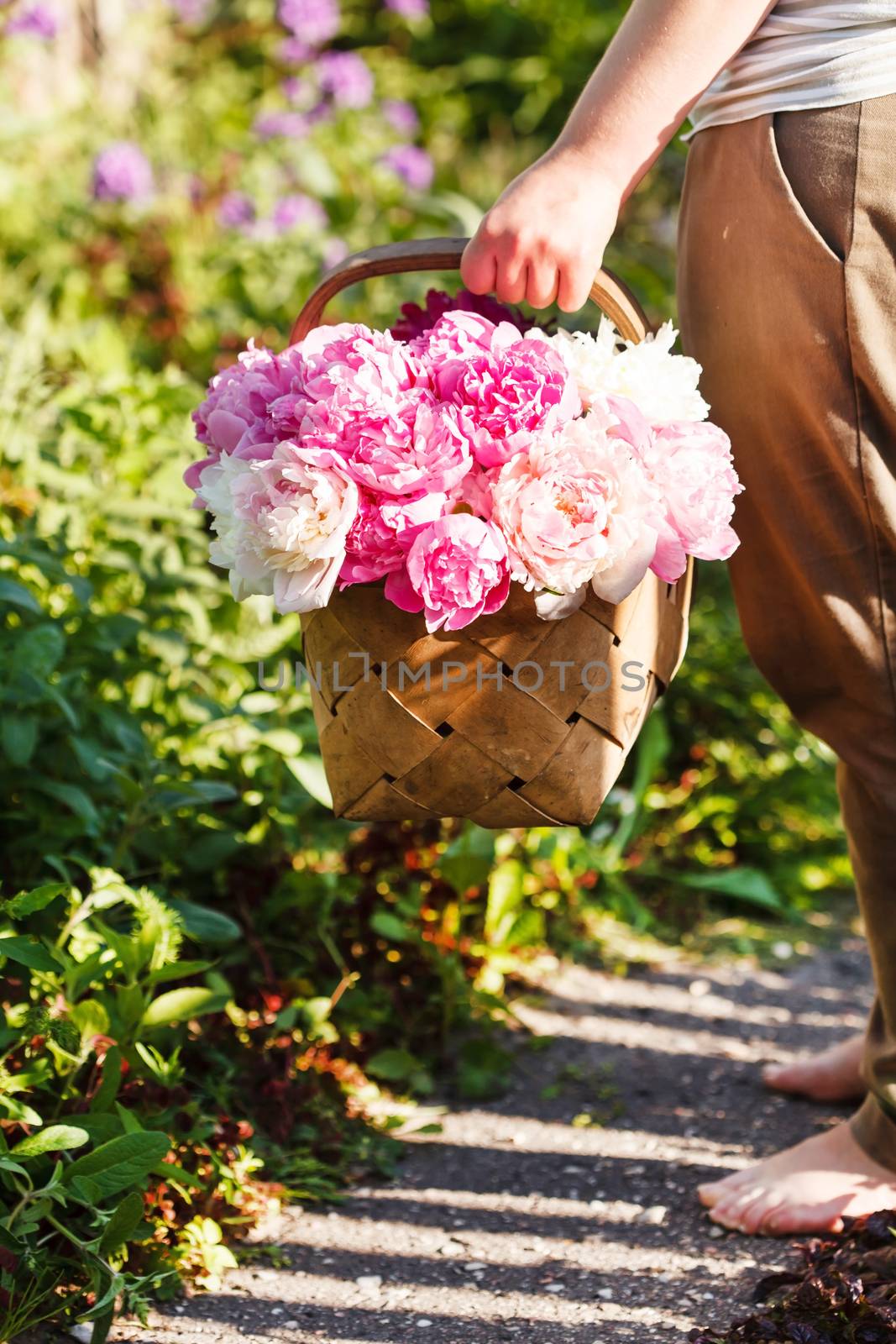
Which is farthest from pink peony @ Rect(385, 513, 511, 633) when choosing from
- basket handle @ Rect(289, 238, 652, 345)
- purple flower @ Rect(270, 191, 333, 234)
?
purple flower @ Rect(270, 191, 333, 234)

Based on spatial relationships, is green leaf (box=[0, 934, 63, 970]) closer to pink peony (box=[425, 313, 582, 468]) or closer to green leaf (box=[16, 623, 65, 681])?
green leaf (box=[16, 623, 65, 681])

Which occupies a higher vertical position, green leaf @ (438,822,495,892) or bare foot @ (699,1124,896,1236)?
green leaf @ (438,822,495,892)

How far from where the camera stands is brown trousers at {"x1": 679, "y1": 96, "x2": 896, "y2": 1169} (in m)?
1.32

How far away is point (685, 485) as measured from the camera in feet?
4.03

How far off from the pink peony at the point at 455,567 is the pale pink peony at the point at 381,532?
1cm

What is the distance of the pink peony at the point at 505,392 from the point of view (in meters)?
1.19

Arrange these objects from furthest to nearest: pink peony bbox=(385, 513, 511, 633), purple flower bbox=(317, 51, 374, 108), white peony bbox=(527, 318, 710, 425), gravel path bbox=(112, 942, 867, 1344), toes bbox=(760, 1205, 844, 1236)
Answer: purple flower bbox=(317, 51, 374, 108) < toes bbox=(760, 1205, 844, 1236) < gravel path bbox=(112, 942, 867, 1344) < white peony bbox=(527, 318, 710, 425) < pink peony bbox=(385, 513, 511, 633)

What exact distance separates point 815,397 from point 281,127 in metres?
3.15

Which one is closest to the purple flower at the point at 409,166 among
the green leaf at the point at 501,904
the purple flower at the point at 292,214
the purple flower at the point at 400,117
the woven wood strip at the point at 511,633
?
the purple flower at the point at 400,117

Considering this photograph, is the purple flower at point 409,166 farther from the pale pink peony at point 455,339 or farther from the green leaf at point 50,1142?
the green leaf at point 50,1142

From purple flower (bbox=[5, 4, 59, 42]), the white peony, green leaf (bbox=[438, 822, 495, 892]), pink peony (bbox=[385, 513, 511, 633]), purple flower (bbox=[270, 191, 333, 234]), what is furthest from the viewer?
purple flower (bbox=[5, 4, 59, 42])

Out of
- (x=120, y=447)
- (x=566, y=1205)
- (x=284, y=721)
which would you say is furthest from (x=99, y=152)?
(x=566, y=1205)

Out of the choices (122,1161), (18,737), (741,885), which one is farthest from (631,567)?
(741,885)

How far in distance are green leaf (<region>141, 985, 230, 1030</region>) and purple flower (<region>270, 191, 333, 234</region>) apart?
8.82 ft
